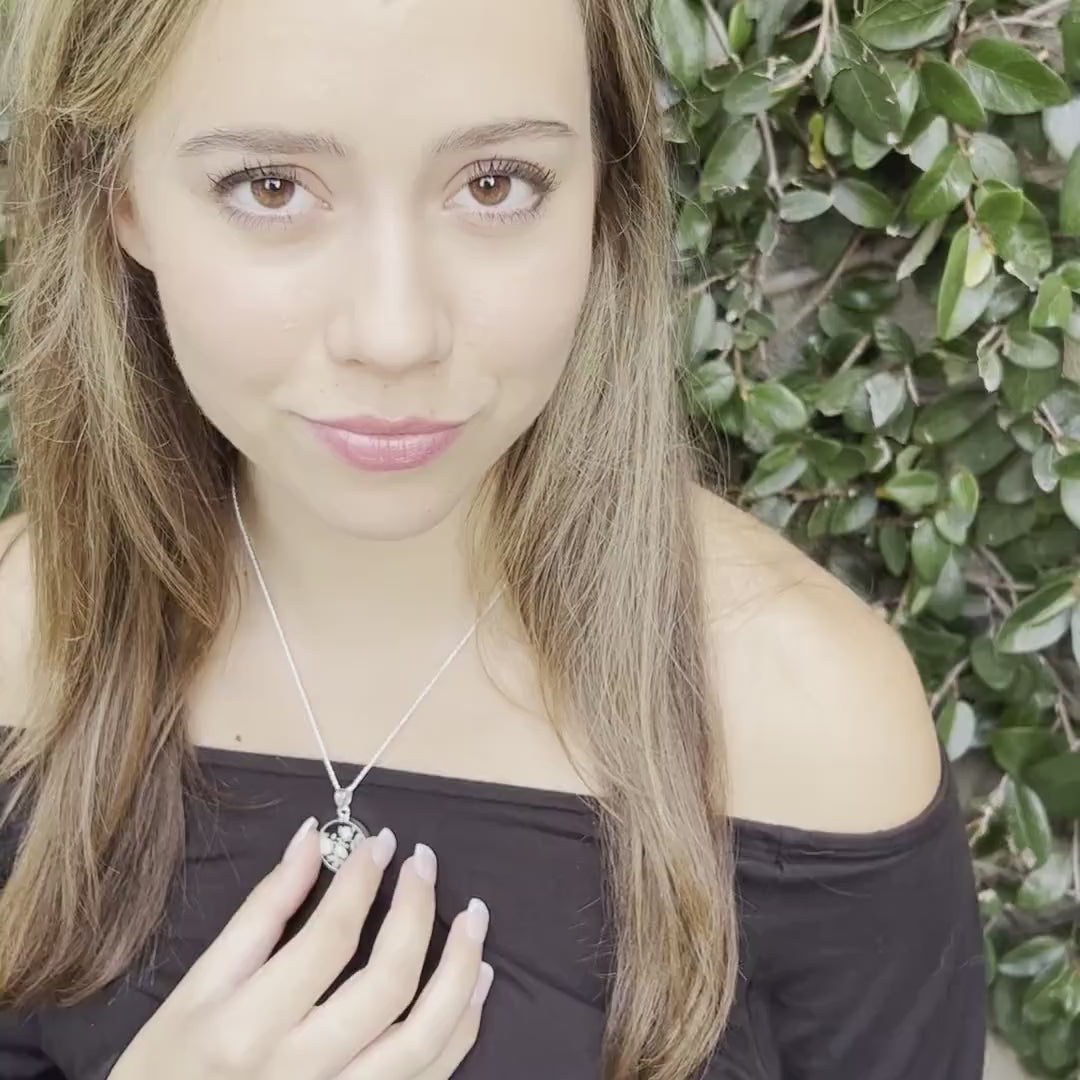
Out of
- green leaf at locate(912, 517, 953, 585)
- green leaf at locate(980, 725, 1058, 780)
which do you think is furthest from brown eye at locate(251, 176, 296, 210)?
green leaf at locate(980, 725, 1058, 780)

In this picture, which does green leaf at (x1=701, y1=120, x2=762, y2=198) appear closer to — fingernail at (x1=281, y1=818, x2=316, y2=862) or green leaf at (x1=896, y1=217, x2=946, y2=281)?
green leaf at (x1=896, y1=217, x2=946, y2=281)

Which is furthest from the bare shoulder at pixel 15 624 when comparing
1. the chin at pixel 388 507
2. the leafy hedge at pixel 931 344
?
the leafy hedge at pixel 931 344

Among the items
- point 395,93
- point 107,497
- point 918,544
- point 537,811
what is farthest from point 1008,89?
point 107,497

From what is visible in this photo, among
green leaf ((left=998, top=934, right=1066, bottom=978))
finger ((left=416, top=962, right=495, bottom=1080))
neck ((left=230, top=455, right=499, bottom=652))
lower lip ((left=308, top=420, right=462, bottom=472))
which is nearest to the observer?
lower lip ((left=308, top=420, right=462, bottom=472))

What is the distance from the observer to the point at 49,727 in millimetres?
948

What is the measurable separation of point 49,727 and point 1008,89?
2.93 ft

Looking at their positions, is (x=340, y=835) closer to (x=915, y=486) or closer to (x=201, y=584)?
(x=201, y=584)

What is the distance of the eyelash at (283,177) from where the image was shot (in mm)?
638

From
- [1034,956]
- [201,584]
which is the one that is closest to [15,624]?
[201,584]

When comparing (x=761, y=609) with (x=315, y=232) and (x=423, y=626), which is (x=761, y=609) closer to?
(x=423, y=626)

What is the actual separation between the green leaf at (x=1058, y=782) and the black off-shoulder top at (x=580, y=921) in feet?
0.57

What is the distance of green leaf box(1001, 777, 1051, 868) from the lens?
3.47 feet

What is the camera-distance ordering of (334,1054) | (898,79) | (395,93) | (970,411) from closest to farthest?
(395,93) → (334,1054) → (898,79) → (970,411)

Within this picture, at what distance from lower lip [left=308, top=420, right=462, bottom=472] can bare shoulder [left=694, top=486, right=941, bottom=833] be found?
272 millimetres
